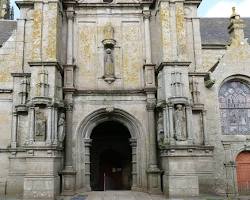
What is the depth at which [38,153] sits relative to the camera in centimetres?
1343

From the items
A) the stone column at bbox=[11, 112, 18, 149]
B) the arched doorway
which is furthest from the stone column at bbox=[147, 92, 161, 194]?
the stone column at bbox=[11, 112, 18, 149]

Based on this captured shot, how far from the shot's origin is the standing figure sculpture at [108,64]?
52.0ft

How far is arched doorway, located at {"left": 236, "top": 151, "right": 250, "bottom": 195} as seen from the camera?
16.0 meters

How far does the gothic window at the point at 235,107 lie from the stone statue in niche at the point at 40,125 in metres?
8.41

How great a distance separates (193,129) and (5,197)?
28.0 ft

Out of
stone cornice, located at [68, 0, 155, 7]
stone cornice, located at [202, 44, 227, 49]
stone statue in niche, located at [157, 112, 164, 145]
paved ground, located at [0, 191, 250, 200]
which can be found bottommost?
paved ground, located at [0, 191, 250, 200]

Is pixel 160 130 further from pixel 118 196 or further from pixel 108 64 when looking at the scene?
pixel 108 64

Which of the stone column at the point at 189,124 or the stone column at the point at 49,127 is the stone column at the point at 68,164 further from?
the stone column at the point at 189,124

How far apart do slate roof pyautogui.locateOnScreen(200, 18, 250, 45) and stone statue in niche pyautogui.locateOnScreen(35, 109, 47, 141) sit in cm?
921

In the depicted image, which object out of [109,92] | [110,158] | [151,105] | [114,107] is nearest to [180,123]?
[151,105]

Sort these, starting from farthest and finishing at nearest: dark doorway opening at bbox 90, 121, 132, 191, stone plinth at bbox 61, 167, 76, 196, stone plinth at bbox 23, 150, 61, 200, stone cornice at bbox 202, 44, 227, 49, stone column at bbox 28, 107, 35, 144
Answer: dark doorway opening at bbox 90, 121, 132, 191
stone cornice at bbox 202, 44, 227, 49
stone plinth at bbox 61, 167, 76, 196
stone column at bbox 28, 107, 35, 144
stone plinth at bbox 23, 150, 61, 200

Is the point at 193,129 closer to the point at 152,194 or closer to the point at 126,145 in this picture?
the point at 152,194

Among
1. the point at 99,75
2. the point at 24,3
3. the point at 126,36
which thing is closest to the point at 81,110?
the point at 99,75

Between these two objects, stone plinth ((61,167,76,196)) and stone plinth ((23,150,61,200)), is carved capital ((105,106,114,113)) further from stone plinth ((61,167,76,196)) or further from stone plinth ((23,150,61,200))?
stone plinth ((23,150,61,200))
